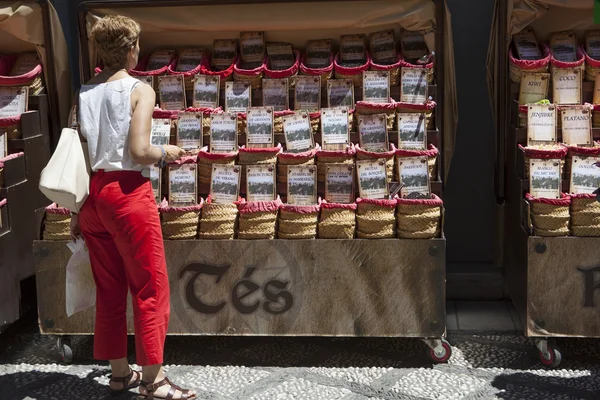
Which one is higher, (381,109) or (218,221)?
(381,109)

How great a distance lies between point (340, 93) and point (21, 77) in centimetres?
Result: 171

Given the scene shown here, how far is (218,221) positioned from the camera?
414cm

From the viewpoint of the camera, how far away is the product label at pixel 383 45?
4.58m

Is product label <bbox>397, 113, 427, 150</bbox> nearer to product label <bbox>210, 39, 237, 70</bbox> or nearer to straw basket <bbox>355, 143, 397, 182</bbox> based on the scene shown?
straw basket <bbox>355, 143, 397, 182</bbox>

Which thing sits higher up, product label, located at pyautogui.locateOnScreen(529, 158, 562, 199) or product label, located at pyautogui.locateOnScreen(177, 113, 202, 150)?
product label, located at pyautogui.locateOnScreen(177, 113, 202, 150)

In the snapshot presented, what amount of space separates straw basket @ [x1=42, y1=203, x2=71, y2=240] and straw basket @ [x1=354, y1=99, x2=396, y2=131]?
60.8 inches

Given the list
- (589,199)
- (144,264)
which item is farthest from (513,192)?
(144,264)

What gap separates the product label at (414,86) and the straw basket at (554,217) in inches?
32.4

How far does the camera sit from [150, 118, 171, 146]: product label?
4398 mm

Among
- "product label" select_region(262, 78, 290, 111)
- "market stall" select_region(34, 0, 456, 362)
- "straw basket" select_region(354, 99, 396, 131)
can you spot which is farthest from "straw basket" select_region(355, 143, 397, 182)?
"product label" select_region(262, 78, 290, 111)

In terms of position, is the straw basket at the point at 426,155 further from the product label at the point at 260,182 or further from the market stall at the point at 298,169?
the product label at the point at 260,182

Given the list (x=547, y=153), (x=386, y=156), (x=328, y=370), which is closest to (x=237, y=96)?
(x=386, y=156)

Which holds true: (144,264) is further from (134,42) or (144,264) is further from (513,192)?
(513,192)

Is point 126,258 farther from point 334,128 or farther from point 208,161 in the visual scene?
A: point 334,128
